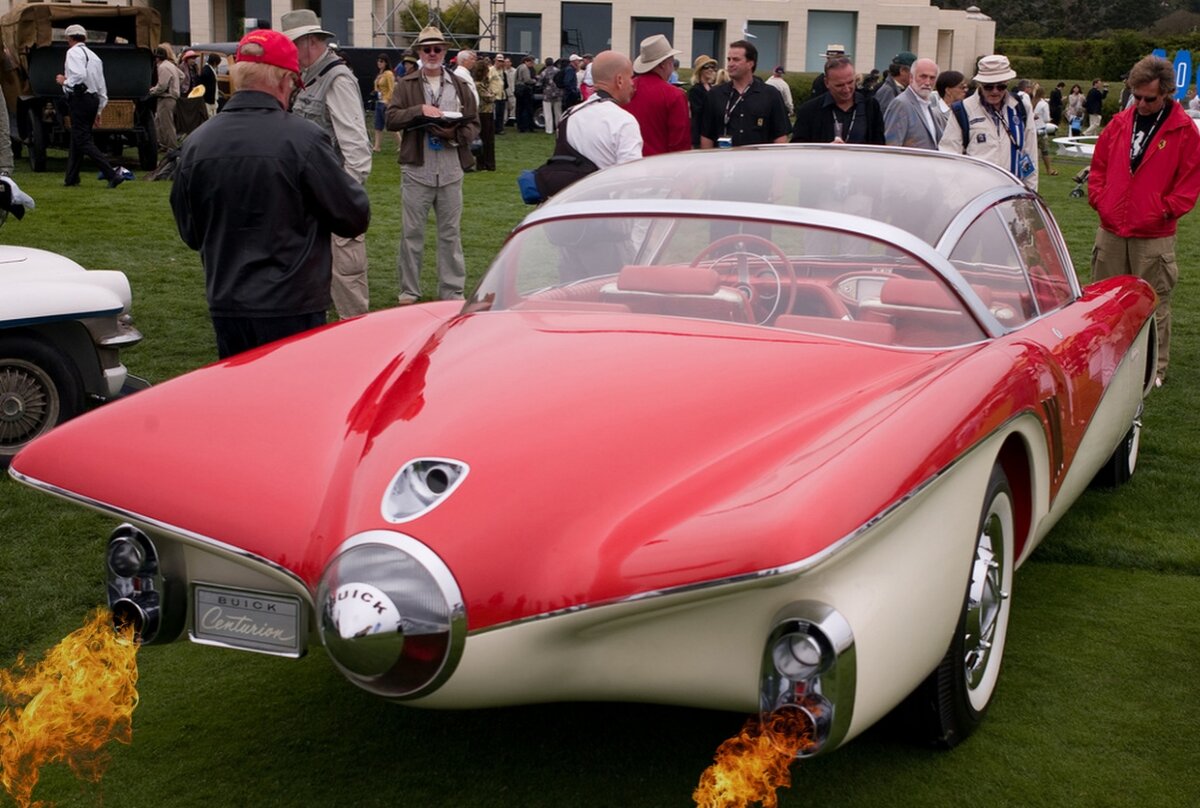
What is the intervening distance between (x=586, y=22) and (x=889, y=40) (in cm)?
1412

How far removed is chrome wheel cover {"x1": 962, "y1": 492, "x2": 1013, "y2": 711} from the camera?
327cm

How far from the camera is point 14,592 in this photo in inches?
176

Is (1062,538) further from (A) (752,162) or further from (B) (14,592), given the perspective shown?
(B) (14,592)

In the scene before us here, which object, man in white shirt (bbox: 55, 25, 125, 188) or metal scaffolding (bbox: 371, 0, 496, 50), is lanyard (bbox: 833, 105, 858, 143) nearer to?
man in white shirt (bbox: 55, 25, 125, 188)

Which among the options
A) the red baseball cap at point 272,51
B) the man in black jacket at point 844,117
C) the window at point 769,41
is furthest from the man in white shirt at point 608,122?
the window at point 769,41

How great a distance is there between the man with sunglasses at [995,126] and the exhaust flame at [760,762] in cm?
674

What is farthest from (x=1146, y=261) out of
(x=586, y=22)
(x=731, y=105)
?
(x=586, y=22)

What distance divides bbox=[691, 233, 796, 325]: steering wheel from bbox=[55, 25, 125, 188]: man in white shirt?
13853 mm

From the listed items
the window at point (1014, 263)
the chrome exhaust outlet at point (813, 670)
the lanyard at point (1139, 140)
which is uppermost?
the lanyard at point (1139, 140)

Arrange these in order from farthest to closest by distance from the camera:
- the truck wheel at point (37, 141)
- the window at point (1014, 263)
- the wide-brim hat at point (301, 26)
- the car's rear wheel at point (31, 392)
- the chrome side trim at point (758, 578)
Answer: the truck wheel at point (37, 141), the wide-brim hat at point (301, 26), the car's rear wheel at point (31, 392), the window at point (1014, 263), the chrome side trim at point (758, 578)

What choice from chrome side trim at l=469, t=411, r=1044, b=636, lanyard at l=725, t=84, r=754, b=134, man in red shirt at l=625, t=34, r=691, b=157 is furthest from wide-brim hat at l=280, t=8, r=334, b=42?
chrome side trim at l=469, t=411, r=1044, b=636

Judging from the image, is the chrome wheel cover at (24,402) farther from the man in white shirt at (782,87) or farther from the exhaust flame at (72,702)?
the man in white shirt at (782,87)

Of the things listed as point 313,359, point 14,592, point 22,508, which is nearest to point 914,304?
point 313,359

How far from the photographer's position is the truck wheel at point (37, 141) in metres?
18.1
